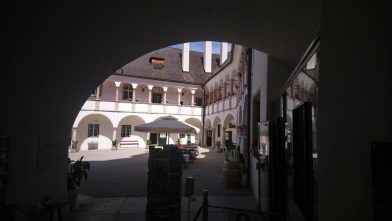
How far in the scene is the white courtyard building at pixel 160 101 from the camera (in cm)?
2367

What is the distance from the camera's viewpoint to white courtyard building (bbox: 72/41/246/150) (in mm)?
23672

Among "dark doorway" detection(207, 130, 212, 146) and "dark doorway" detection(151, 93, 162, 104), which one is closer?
"dark doorway" detection(151, 93, 162, 104)

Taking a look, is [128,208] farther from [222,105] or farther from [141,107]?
[141,107]

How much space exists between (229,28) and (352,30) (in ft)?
10.6

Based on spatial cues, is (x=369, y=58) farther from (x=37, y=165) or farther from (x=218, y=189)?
(x=218, y=189)

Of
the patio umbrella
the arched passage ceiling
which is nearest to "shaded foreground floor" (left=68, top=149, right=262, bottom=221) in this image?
the arched passage ceiling

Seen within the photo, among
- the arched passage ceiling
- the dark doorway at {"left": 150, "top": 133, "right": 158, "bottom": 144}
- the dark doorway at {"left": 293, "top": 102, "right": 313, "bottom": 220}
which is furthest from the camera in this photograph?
the dark doorway at {"left": 150, "top": 133, "right": 158, "bottom": 144}

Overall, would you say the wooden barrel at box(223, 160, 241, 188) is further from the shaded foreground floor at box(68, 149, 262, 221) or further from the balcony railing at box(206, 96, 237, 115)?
the balcony railing at box(206, 96, 237, 115)

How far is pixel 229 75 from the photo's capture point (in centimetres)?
2202

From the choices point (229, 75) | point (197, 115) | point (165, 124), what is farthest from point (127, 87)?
point (165, 124)

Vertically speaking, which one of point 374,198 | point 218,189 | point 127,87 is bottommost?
point 218,189

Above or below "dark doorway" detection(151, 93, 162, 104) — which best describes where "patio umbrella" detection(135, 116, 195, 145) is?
below

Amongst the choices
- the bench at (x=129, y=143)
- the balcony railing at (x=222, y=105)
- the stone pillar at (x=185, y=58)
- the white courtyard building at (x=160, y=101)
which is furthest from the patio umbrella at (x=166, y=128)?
the stone pillar at (x=185, y=58)

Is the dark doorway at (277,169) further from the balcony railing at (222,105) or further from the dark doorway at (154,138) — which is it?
the dark doorway at (154,138)
